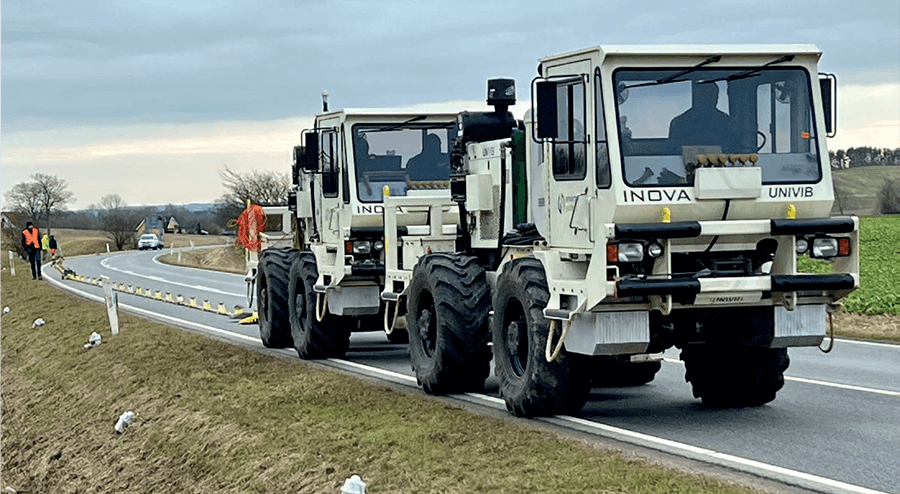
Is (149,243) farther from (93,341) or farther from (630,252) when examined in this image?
(630,252)

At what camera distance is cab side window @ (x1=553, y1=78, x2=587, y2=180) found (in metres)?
10.8

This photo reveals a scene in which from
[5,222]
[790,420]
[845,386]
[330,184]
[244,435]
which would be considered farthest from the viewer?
[5,222]

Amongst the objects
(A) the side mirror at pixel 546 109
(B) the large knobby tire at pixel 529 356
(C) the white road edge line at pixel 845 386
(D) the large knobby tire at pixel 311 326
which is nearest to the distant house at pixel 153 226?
(D) the large knobby tire at pixel 311 326

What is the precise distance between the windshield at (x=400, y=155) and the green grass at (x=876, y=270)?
498 centimetres

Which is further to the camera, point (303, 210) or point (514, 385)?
point (303, 210)

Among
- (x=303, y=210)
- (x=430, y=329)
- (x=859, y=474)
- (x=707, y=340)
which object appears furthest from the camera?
(x=303, y=210)

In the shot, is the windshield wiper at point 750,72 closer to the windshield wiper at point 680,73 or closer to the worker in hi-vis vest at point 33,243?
the windshield wiper at point 680,73

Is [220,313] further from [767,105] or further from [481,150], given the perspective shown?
[767,105]

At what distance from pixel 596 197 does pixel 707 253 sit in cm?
103

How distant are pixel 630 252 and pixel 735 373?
241 cm

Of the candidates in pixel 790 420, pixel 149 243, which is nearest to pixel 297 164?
pixel 790 420

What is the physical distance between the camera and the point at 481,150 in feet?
46.1

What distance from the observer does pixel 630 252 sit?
10.2 meters

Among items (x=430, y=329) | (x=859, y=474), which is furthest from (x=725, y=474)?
(x=430, y=329)
